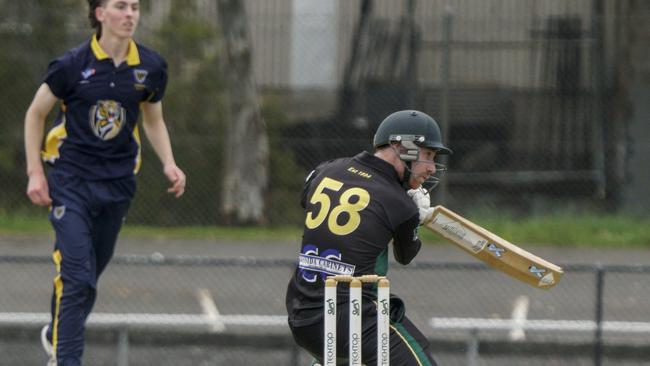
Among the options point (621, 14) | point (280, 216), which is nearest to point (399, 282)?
point (280, 216)

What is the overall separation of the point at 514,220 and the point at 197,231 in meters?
3.63

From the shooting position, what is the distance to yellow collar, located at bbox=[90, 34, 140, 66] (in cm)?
775

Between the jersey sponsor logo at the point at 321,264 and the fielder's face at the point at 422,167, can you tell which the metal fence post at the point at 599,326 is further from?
the jersey sponsor logo at the point at 321,264

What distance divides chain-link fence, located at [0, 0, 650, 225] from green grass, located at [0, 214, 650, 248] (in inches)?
8.3

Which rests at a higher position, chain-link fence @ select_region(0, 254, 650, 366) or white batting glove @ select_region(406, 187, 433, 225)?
white batting glove @ select_region(406, 187, 433, 225)

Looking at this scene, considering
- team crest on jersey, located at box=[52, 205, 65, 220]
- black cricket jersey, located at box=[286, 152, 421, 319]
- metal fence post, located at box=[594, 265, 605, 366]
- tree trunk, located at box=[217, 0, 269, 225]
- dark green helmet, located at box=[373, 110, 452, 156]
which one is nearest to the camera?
black cricket jersey, located at box=[286, 152, 421, 319]

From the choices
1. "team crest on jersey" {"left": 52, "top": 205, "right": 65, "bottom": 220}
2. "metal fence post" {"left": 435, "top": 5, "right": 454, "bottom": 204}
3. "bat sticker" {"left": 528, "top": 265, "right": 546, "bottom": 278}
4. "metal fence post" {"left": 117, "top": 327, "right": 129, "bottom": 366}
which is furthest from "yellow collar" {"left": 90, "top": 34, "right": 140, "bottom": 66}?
"metal fence post" {"left": 435, "top": 5, "right": 454, "bottom": 204}

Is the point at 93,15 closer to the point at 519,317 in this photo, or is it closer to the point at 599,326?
the point at 599,326

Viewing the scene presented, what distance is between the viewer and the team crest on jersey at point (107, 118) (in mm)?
7723

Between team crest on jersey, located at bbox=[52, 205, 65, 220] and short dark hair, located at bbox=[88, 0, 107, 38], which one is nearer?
team crest on jersey, located at bbox=[52, 205, 65, 220]

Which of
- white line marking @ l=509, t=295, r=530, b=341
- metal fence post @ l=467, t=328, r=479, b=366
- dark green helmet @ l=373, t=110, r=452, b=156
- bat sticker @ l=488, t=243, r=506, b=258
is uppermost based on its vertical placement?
dark green helmet @ l=373, t=110, r=452, b=156

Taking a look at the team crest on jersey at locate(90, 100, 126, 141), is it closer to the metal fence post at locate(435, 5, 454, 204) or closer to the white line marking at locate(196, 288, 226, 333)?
the white line marking at locate(196, 288, 226, 333)

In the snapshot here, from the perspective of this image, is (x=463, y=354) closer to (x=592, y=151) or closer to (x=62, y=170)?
(x=62, y=170)

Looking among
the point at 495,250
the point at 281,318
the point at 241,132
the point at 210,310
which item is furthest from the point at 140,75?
the point at 241,132
